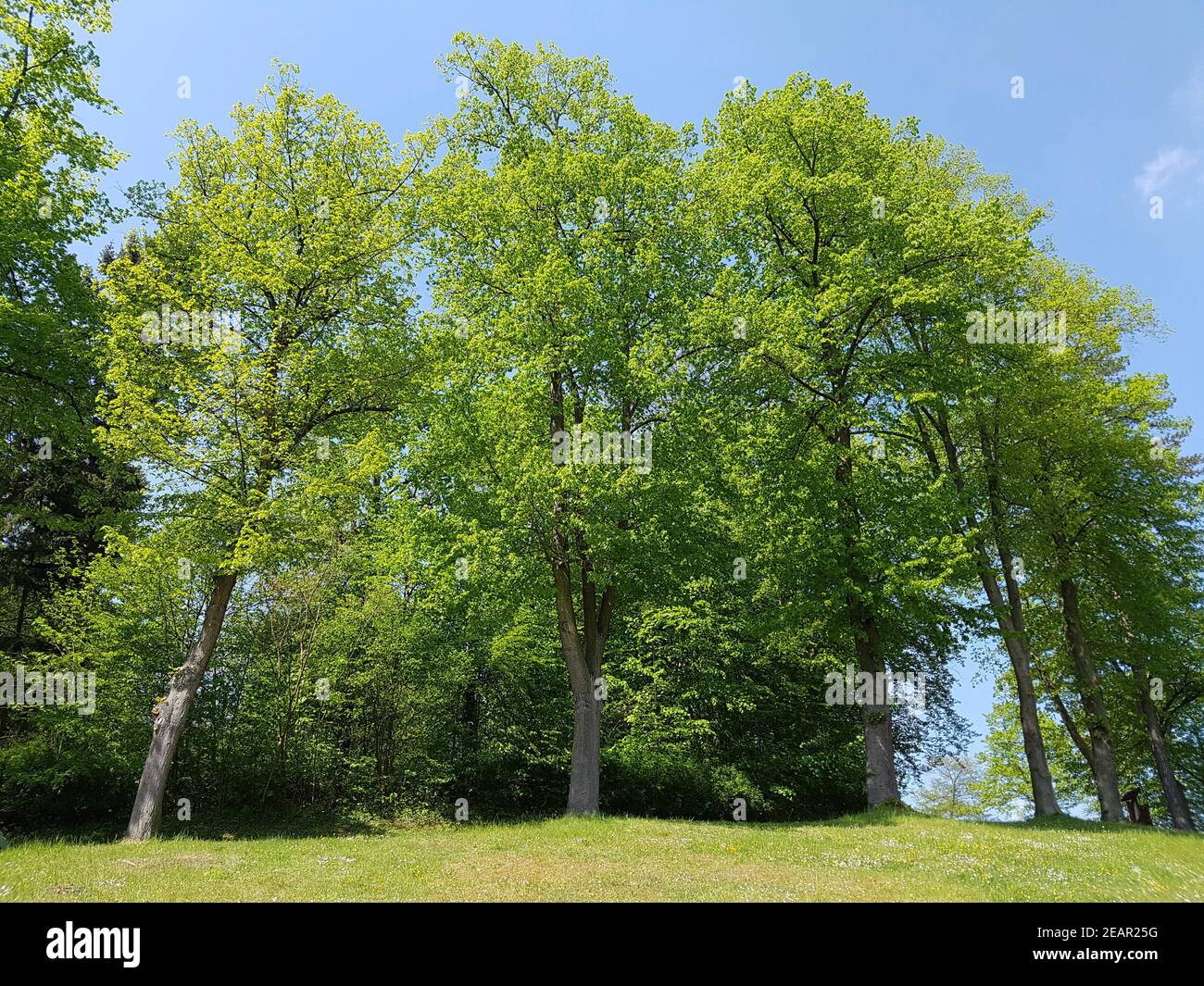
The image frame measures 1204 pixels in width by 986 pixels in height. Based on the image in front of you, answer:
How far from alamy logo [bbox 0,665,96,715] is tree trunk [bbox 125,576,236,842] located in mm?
3795

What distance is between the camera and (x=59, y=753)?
A: 18.7 m

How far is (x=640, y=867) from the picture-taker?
34.0 feet

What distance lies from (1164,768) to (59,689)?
108 ft

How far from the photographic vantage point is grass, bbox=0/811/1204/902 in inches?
328

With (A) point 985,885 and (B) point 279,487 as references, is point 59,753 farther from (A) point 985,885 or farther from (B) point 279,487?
(A) point 985,885

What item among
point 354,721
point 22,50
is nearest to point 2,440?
point 22,50

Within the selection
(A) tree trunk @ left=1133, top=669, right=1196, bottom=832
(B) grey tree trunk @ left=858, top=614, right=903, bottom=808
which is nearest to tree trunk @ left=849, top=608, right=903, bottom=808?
(B) grey tree trunk @ left=858, top=614, right=903, bottom=808

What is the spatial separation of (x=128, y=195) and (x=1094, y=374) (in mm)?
32637

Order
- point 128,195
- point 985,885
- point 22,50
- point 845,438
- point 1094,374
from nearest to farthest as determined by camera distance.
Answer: point 985,885 < point 22,50 < point 845,438 < point 128,195 < point 1094,374

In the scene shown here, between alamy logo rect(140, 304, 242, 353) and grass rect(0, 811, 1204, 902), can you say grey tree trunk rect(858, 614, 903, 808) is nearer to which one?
grass rect(0, 811, 1204, 902)
